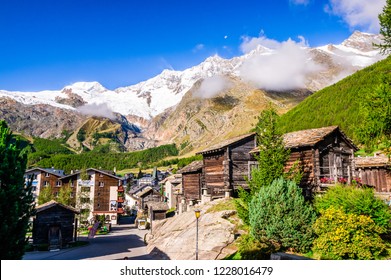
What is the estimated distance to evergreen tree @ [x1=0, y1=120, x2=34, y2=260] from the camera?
545 inches

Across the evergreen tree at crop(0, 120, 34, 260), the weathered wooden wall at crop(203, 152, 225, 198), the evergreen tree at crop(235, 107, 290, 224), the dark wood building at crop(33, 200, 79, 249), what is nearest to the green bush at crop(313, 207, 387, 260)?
the evergreen tree at crop(235, 107, 290, 224)

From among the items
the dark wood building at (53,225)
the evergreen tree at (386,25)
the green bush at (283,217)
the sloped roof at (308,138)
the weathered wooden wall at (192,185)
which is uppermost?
the evergreen tree at (386,25)

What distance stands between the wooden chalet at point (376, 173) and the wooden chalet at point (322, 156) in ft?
25.0

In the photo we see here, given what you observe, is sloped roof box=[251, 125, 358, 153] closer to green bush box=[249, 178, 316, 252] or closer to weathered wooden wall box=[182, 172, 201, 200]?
green bush box=[249, 178, 316, 252]

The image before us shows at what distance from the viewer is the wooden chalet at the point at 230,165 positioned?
31.6m

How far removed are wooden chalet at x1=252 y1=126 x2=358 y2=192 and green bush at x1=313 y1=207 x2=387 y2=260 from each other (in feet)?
25.9

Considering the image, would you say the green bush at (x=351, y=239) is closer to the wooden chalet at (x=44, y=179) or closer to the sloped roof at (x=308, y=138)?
the sloped roof at (x=308, y=138)

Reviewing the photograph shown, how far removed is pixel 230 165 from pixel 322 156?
9.88 m

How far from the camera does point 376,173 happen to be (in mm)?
32812

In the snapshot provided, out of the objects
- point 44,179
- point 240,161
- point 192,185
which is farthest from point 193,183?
point 44,179

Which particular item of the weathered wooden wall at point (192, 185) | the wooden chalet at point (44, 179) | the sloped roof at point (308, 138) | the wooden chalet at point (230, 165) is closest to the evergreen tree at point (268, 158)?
the sloped roof at point (308, 138)
